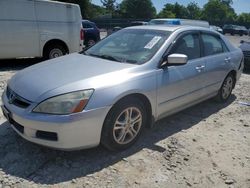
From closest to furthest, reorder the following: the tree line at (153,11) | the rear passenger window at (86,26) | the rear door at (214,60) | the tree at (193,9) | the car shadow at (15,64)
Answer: the rear door at (214,60) < the car shadow at (15,64) < the rear passenger window at (86,26) < the tree line at (153,11) < the tree at (193,9)

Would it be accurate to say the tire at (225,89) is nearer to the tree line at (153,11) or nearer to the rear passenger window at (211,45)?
the rear passenger window at (211,45)

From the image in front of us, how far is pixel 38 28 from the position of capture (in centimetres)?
865

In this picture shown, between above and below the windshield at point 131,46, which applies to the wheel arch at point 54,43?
below

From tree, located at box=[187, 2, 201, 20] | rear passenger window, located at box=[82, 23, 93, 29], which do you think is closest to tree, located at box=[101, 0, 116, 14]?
tree, located at box=[187, 2, 201, 20]

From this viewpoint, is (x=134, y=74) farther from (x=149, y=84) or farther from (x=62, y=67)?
(x=62, y=67)

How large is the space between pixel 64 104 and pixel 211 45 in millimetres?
3138

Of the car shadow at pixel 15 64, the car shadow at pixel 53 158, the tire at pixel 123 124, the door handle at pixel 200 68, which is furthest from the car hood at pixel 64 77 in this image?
the car shadow at pixel 15 64

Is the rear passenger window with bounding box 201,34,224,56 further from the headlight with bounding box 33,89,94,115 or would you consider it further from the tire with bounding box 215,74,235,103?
the headlight with bounding box 33,89,94,115

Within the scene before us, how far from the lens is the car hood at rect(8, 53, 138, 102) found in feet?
10.7

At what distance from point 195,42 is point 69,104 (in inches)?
102

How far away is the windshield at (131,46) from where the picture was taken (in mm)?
4043

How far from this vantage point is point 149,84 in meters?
3.77

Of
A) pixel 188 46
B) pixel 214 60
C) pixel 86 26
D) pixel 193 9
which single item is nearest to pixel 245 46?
pixel 214 60

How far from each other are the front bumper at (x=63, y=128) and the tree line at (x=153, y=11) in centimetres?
4765
